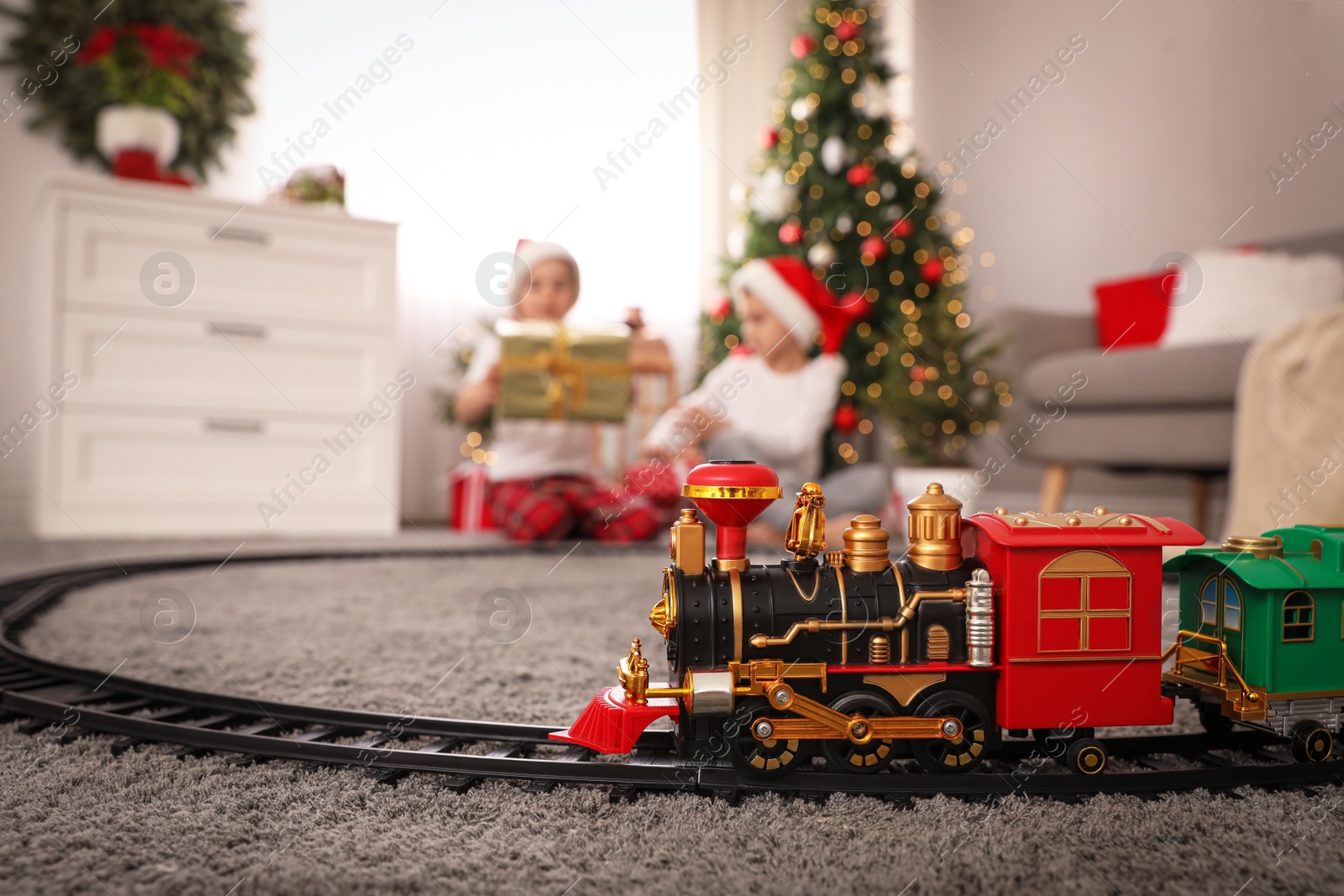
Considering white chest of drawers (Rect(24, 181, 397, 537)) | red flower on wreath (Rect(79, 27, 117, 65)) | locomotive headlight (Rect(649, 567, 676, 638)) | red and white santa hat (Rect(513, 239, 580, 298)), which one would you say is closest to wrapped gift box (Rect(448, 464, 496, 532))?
white chest of drawers (Rect(24, 181, 397, 537))

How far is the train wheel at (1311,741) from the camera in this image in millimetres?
767

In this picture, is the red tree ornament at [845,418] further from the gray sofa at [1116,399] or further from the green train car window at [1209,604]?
the green train car window at [1209,604]

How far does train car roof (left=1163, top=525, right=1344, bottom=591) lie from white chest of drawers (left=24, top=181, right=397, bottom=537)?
290 centimetres

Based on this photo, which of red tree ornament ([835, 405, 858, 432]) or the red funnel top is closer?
the red funnel top

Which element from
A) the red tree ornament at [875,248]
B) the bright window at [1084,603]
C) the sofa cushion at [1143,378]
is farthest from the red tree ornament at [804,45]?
the bright window at [1084,603]

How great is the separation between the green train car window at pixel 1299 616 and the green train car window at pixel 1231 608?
0.03 metres

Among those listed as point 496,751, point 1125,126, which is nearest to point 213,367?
point 496,751

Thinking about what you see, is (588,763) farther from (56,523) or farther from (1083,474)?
(1083,474)

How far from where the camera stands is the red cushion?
307 cm

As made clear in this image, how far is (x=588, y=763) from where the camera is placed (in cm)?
76

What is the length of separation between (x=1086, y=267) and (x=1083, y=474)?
95 cm

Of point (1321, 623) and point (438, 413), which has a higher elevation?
point (438, 413)

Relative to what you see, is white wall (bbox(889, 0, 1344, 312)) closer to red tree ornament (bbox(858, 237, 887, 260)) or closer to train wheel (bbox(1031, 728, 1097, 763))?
red tree ornament (bbox(858, 237, 887, 260))

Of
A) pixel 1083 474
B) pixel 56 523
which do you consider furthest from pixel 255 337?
pixel 1083 474
